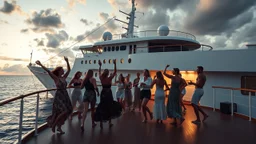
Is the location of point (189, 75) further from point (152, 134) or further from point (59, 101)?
point (59, 101)

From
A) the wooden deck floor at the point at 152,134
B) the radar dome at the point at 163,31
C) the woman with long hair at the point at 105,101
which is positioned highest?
the radar dome at the point at 163,31

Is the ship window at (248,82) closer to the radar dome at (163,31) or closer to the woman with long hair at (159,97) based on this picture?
the woman with long hair at (159,97)

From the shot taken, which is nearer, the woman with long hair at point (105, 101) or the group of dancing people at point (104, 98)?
the group of dancing people at point (104, 98)

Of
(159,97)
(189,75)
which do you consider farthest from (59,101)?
(189,75)

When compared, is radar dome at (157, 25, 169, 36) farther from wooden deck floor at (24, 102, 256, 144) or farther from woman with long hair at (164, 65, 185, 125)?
wooden deck floor at (24, 102, 256, 144)

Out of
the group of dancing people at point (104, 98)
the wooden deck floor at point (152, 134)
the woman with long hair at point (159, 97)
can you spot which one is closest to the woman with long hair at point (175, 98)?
the group of dancing people at point (104, 98)

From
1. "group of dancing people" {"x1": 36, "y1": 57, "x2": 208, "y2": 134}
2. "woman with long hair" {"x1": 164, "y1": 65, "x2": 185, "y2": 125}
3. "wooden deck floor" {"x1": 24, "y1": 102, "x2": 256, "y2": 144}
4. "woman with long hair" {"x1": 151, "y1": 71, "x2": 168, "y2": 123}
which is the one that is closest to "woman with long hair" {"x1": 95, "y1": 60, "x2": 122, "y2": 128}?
"group of dancing people" {"x1": 36, "y1": 57, "x2": 208, "y2": 134}

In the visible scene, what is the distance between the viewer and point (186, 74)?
12055 millimetres

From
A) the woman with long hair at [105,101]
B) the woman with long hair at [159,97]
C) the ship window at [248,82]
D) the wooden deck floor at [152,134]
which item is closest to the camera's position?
the wooden deck floor at [152,134]

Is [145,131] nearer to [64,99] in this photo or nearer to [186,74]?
[64,99]

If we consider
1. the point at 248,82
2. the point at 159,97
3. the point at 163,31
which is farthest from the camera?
the point at 163,31

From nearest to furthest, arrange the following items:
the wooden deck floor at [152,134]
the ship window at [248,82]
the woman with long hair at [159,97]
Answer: the wooden deck floor at [152,134], the woman with long hair at [159,97], the ship window at [248,82]

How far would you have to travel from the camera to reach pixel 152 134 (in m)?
4.27

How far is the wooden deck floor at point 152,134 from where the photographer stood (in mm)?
3789
